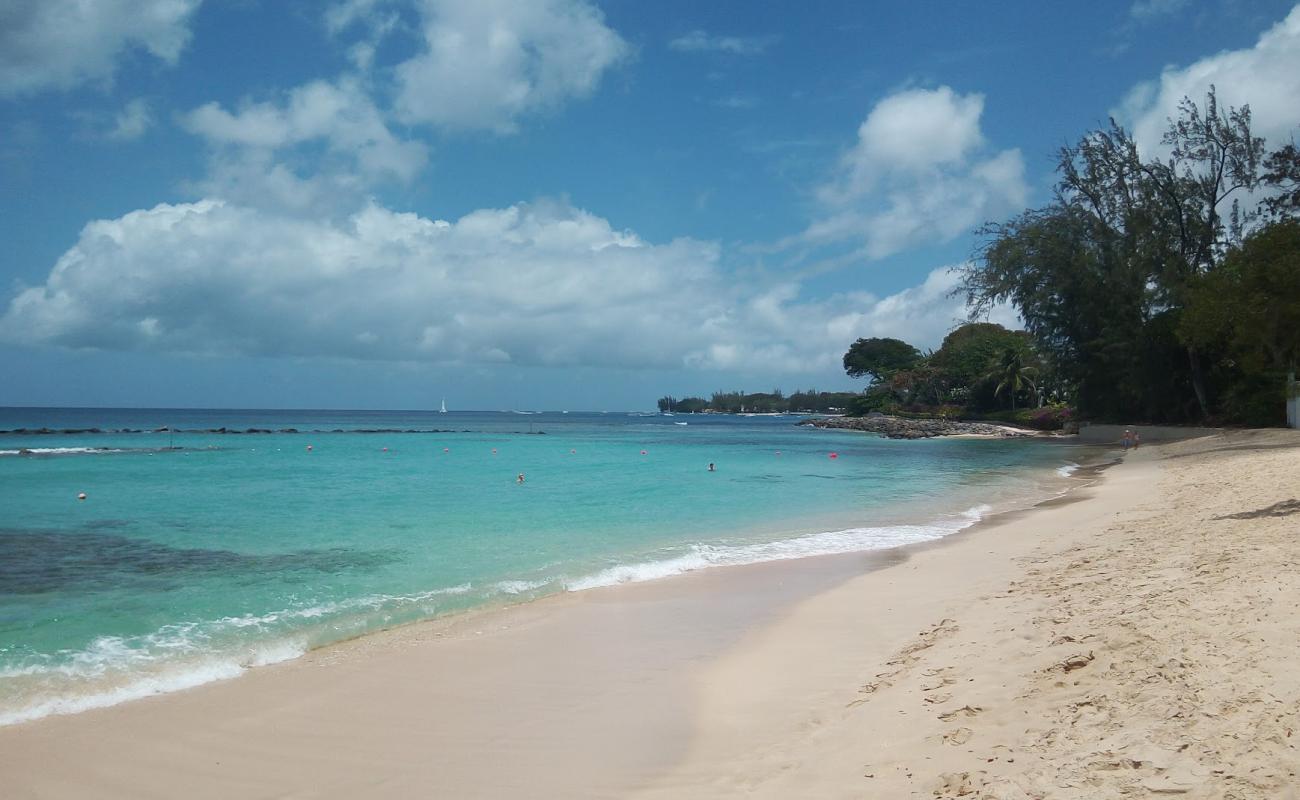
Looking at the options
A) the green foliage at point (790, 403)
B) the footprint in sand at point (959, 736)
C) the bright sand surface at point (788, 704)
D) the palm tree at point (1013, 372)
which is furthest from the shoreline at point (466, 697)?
the green foliage at point (790, 403)

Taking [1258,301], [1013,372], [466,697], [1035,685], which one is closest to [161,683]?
[466,697]

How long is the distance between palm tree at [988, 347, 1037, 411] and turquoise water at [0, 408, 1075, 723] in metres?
34.0

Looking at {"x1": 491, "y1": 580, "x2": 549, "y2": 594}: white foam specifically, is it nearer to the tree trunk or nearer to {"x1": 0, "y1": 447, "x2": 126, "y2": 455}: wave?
the tree trunk

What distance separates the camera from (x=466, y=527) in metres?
14.1

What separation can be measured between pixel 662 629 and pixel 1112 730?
14.2 ft

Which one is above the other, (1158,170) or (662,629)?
(1158,170)

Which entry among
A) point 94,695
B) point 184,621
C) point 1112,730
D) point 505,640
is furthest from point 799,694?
point 184,621

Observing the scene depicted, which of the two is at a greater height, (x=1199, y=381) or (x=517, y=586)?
(x=1199, y=381)

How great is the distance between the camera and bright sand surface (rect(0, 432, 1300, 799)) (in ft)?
11.6

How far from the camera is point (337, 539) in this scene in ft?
41.8

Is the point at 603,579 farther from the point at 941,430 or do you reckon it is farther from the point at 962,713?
the point at 941,430

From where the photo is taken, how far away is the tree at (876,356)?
96.9 metres

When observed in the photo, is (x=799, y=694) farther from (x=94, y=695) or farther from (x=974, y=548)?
(x=974, y=548)

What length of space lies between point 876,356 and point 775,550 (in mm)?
92679
